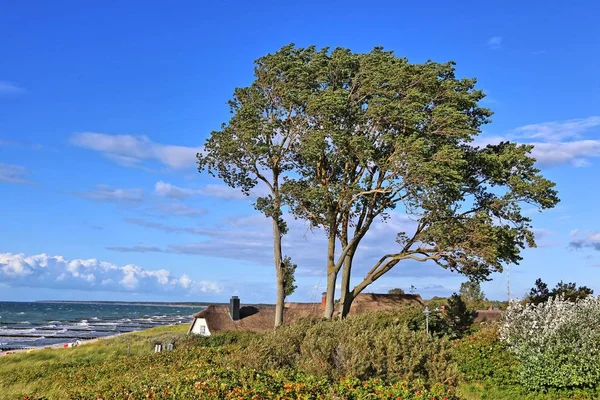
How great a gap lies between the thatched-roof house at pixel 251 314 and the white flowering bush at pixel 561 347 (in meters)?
20.2

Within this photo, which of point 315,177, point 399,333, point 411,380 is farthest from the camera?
point 315,177

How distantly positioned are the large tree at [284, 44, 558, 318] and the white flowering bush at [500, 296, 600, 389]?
5812 mm

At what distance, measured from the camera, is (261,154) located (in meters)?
28.9

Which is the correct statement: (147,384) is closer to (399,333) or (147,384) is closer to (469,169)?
(399,333)

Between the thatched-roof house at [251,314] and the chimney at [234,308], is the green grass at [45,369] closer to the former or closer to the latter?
the thatched-roof house at [251,314]

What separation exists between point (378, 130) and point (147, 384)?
65.1ft

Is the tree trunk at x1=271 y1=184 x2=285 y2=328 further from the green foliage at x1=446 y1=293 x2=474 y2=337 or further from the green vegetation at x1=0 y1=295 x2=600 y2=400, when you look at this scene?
the green foliage at x1=446 y1=293 x2=474 y2=337

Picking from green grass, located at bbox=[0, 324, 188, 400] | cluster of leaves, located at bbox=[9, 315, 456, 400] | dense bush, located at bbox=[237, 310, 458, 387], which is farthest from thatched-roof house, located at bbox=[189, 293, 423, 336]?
dense bush, located at bbox=[237, 310, 458, 387]

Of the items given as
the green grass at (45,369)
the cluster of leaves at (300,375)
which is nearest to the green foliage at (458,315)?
the green grass at (45,369)

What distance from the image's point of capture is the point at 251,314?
149 feet

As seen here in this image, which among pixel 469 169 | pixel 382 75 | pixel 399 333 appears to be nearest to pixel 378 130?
pixel 382 75

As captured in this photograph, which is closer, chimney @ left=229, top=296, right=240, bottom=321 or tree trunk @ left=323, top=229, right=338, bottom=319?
tree trunk @ left=323, top=229, right=338, bottom=319

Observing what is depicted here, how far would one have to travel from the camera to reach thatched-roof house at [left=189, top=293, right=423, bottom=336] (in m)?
40.6

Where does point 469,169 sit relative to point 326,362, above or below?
above
